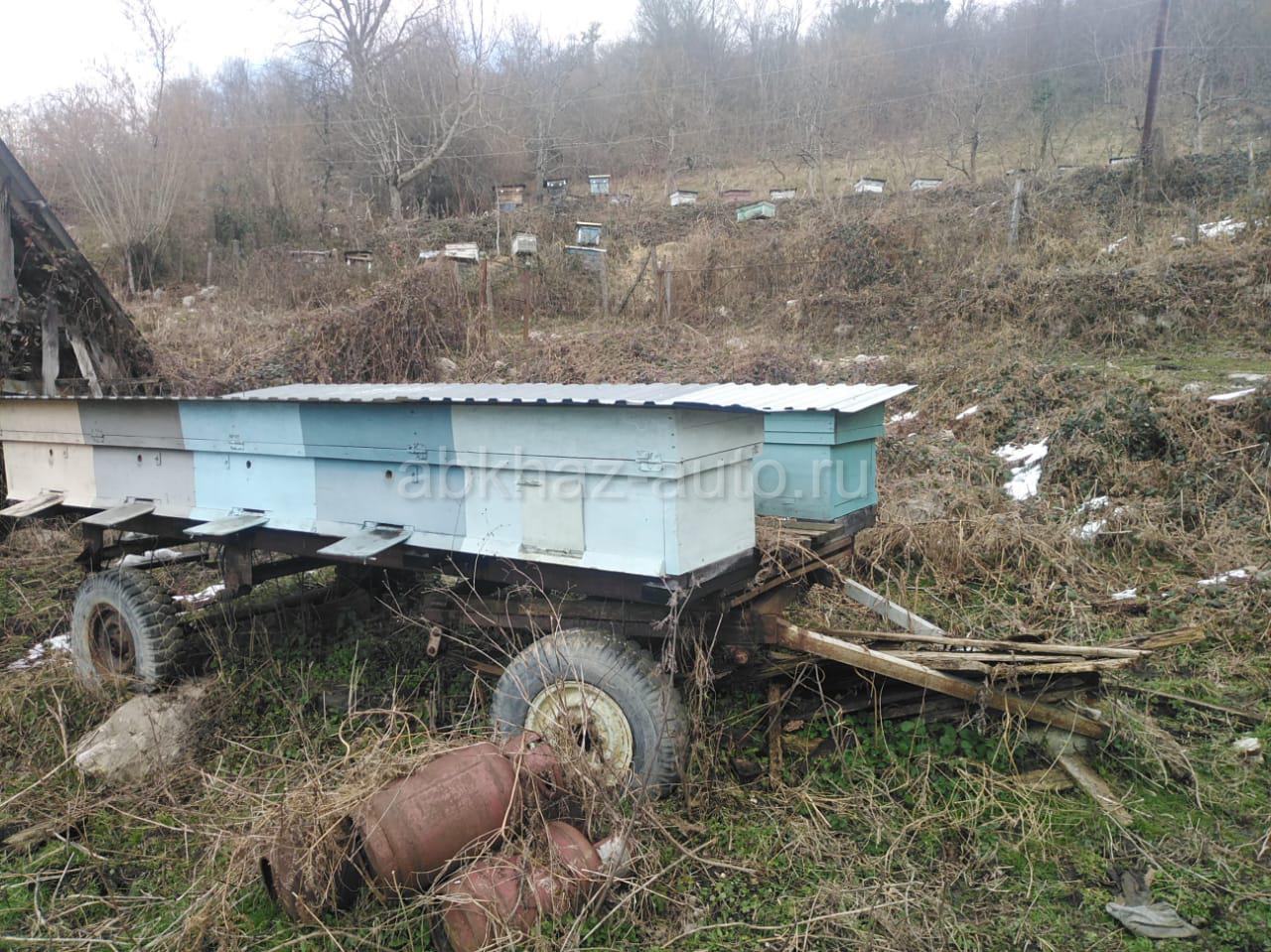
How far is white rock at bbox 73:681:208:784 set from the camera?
4.34m

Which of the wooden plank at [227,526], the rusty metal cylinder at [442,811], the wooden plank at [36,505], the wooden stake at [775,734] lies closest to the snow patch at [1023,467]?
the wooden stake at [775,734]

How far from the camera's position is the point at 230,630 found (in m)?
5.34

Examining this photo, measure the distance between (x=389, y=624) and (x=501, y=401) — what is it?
287cm

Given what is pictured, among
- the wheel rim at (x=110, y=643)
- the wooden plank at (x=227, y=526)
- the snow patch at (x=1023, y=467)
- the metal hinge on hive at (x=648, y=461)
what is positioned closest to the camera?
the metal hinge on hive at (x=648, y=461)

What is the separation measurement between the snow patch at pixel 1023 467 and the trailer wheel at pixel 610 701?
220 inches

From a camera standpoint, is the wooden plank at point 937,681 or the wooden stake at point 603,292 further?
the wooden stake at point 603,292

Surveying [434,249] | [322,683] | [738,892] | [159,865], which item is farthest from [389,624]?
[434,249]

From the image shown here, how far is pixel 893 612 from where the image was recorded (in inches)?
188

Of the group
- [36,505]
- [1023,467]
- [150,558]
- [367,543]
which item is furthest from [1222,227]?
[36,505]

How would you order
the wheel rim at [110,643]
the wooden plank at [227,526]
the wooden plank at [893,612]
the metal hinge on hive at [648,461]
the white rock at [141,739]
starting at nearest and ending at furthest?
the metal hinge on hive at [648,461] < the white rock at [141,739] < the wooden plank at [227,526] < the wooden plank at [893,612] < the wheel rim at [110,643]

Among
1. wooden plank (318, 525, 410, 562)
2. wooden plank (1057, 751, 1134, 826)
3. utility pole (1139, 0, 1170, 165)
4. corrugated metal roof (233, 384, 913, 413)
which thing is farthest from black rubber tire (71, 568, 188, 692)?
utility pole (1139, 0, 1170, 165)

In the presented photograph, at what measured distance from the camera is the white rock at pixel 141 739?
434 cm

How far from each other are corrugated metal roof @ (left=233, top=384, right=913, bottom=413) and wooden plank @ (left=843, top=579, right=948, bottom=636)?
1.07m

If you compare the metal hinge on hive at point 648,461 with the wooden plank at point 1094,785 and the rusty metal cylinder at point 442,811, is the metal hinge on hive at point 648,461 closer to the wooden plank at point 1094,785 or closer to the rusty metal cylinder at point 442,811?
the rusty metal cylinder at point 442,811
